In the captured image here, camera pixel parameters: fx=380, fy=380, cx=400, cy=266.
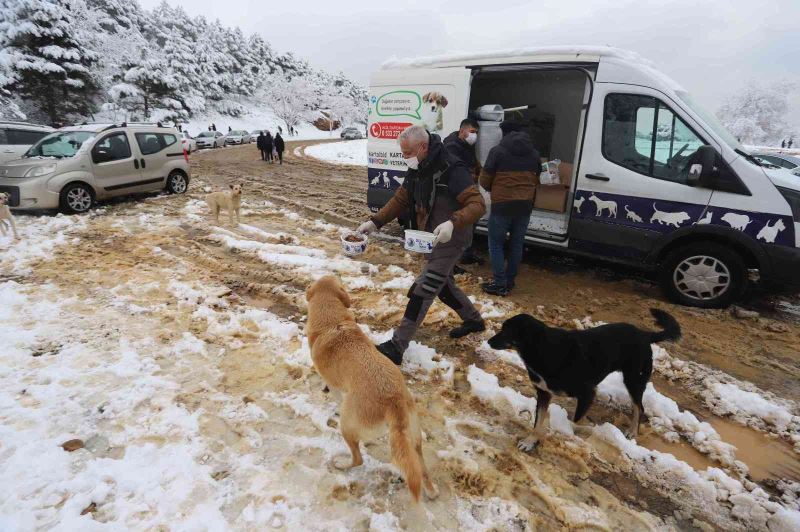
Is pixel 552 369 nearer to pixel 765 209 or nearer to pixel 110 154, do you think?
pixel 765 209

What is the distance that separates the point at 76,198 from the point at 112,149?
1.43m

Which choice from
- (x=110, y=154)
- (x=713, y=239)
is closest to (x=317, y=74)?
(x=110, y=154)

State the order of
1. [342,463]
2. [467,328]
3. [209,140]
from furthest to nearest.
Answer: [209,140] → [467,328] → [342,463]

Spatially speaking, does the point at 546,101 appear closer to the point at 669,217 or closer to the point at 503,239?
the point at 669,217

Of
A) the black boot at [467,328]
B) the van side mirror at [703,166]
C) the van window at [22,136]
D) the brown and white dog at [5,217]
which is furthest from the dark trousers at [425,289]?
the van window at [22,136]

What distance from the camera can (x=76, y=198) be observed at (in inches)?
311

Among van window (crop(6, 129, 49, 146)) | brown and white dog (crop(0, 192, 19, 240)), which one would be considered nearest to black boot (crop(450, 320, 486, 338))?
brown and white dog (crop(0, 192, 19, 240))

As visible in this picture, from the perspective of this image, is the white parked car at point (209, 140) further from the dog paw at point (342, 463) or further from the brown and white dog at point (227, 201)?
the dog paw at point (342, 463)

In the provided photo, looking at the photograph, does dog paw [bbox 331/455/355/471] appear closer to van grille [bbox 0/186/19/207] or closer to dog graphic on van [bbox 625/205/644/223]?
dog graphic on van [bbox 625/205/644/223]

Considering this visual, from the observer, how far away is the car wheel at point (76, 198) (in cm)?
770

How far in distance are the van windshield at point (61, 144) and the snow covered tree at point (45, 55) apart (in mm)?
23396

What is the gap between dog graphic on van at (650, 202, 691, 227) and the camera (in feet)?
14.0

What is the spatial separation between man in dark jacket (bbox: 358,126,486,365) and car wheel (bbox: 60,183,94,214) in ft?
25.7

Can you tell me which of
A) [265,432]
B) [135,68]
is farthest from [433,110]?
[135,68]
